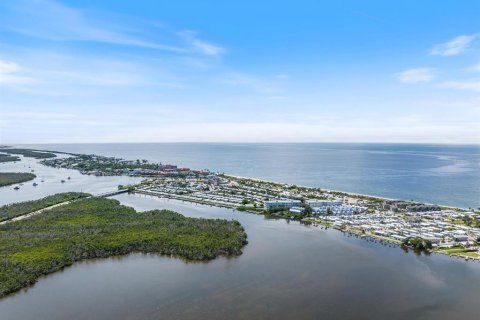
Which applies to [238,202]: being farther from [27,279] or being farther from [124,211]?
[27,279]

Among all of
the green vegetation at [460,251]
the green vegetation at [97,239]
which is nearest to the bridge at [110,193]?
the green vegetation at [97,239]

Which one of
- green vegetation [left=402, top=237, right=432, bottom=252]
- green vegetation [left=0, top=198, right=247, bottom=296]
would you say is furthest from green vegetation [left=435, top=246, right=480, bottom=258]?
green vegetation [left=0, top=198, right=247, bottom=296]

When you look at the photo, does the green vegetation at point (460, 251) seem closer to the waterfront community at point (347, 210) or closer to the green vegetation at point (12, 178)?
the waterfront community at point (347, 210)

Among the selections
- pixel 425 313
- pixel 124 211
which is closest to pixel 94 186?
pixel 124 211

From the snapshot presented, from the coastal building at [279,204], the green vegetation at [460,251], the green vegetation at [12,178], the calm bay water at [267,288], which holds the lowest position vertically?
the calm bay water at [267,288]

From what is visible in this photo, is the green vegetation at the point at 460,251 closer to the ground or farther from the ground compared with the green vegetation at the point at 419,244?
closer to the ground

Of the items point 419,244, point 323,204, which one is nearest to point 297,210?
point 323,204
